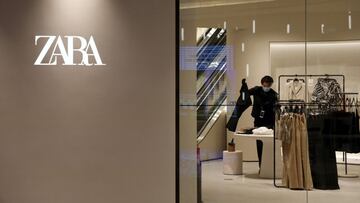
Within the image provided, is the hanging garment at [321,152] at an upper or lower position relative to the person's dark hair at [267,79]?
lower

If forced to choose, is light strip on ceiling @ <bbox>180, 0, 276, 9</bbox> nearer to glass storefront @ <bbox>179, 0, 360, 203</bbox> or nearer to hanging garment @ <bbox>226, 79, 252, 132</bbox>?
glass storefront @ <bbox>179, 0, 360, 203</bbox>

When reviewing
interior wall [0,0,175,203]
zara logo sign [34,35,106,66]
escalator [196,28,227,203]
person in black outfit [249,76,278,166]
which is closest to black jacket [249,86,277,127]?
person in black outfit [249,76,278,166]

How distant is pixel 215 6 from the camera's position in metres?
4.65

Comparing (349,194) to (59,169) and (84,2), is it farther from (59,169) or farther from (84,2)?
(84,2)

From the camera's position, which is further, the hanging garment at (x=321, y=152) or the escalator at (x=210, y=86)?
the escalator at (x=210, y=86)

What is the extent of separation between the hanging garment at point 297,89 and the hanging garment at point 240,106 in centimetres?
45

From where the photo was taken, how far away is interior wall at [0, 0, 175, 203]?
4.49 metres

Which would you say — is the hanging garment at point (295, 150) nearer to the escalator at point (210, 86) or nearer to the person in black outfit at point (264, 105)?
the person in black outfit at point (264, 105)

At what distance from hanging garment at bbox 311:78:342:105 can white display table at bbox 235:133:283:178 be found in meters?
0.63

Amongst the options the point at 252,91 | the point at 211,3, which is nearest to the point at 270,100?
the point at 252,91

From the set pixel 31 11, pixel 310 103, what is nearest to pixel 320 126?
pixel 310 103

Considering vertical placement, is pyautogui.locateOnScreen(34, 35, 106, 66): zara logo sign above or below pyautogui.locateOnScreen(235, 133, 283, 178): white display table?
above

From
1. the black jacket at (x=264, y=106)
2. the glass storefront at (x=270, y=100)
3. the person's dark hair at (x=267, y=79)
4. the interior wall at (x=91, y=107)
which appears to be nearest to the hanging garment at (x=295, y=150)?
the glass storefront at (x=270, y=100)

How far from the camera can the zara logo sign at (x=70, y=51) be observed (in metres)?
4.54
